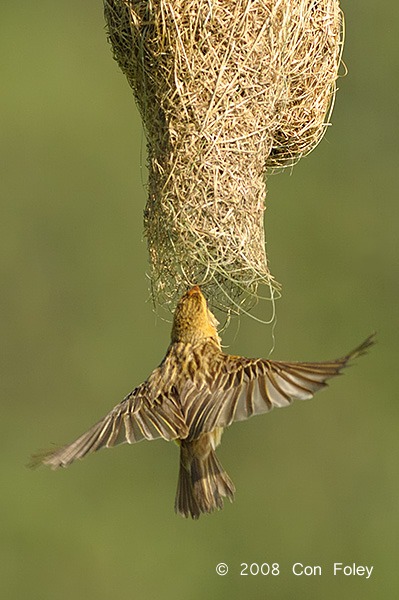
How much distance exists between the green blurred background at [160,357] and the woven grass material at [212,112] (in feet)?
12.0

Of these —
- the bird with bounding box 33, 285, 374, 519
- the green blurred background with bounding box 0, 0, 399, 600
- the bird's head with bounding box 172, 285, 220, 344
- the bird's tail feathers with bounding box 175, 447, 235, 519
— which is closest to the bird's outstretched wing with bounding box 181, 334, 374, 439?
the bird with bounding box 33, 285, 374, 519

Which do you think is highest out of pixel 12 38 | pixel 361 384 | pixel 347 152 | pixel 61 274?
pixel 12 38

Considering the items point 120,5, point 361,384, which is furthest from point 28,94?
point 120,5

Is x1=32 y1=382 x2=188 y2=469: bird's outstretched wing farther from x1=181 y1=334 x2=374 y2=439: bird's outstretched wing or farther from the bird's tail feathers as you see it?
the bird's tail feathers

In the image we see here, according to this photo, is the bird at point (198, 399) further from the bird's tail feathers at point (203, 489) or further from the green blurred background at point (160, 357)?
the green blurred background at point (160, 357)

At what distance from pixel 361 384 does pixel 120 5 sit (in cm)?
527

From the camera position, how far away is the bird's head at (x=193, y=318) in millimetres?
3900

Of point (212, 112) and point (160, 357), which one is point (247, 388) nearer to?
point (212, 112)

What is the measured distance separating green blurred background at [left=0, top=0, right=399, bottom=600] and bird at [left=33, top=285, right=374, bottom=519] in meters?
3.69

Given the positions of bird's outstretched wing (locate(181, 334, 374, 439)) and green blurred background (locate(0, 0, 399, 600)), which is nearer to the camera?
bird's outstretched wing (locate(181, 334, 374, 439))

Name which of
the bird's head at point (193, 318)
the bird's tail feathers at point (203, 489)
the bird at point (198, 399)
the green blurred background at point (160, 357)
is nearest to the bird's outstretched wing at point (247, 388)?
the bird at point (198, 399)

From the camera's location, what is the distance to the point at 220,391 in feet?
11.9

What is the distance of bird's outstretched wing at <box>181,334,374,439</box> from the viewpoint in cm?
326

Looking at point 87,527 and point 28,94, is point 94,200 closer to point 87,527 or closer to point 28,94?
point 28,94
